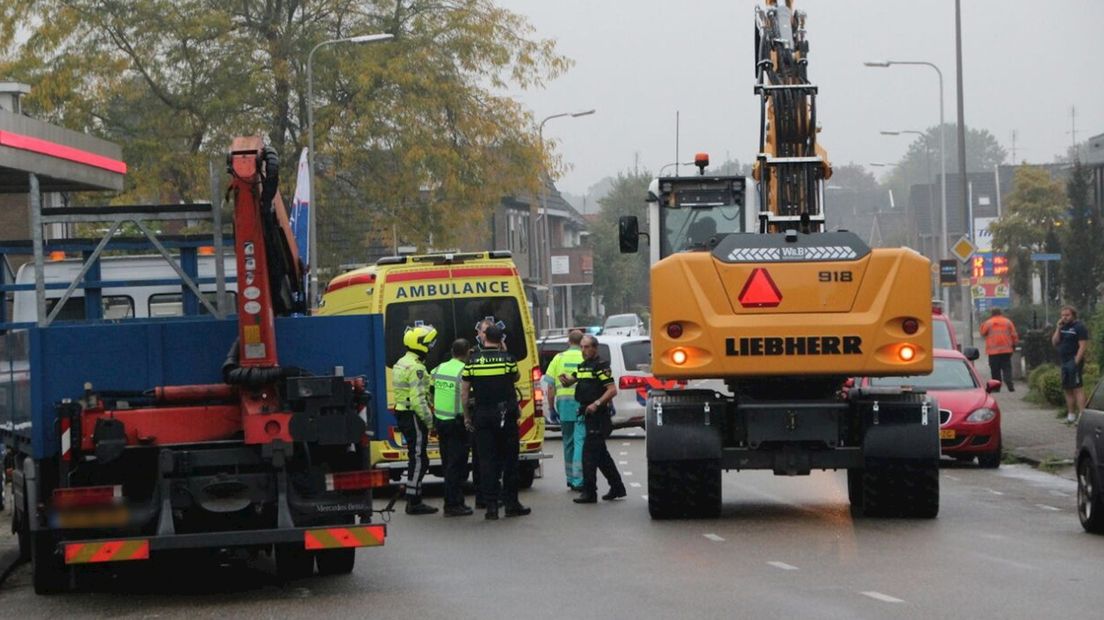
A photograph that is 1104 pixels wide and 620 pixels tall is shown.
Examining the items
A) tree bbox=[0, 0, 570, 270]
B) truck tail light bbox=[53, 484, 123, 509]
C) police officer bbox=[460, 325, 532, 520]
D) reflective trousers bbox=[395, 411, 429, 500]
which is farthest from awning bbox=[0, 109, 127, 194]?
tree bbox=[0, 0, 570, 270]

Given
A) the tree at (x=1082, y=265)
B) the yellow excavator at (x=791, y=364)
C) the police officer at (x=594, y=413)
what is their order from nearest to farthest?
1. the yellow excavator at (x=791, y=364)
2. the police officer at (x=594, y=413)
3. the tree at (x=1082, y=265)

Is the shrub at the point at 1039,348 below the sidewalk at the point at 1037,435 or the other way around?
the other way around

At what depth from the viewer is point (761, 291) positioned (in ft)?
50.4

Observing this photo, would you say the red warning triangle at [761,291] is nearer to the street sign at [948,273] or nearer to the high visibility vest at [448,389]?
the high visibility vest at [448,389]

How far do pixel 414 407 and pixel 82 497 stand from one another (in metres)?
6.44

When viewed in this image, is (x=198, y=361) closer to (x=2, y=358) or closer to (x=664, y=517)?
(x=2, y=358)

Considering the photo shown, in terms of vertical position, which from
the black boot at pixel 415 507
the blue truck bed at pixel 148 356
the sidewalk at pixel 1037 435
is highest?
the blue truck bed at pixel 148 356

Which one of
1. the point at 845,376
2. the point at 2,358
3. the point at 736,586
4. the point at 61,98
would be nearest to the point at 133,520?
the point at 2,358

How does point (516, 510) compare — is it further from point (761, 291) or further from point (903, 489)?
point (903, 489)

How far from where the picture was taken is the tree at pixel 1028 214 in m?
71.4

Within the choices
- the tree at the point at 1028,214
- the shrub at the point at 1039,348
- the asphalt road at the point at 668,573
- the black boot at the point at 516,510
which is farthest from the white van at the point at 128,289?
the tree at the point at 1028,214

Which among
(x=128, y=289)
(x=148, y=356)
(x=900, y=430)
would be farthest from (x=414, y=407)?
(x=148, y=356)

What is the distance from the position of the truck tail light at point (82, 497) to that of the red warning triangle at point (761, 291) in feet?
18.6

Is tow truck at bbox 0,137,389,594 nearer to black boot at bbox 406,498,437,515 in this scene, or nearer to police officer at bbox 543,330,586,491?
black boot at bbox 406,498,437,515
